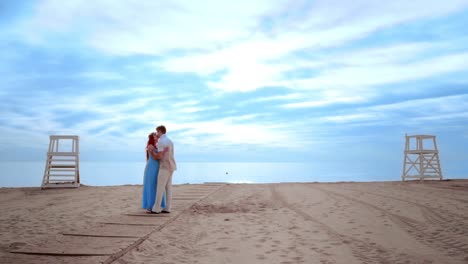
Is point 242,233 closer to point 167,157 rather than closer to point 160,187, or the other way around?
point 160,187

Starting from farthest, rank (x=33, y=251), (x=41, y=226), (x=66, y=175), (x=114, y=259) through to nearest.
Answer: (x=66, y=175)
(x=41, y=226)
(x=33, y=251)
(x=114, y=259)

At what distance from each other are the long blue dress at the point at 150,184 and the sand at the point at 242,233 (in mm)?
376

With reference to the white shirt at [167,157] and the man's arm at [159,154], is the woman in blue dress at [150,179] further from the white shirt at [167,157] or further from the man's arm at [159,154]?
the white shirt at [167,157]

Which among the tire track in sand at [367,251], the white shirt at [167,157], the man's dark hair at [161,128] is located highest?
the man's dark hair at [161,128]

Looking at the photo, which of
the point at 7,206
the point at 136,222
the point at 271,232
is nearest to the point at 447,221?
the point at 271,232

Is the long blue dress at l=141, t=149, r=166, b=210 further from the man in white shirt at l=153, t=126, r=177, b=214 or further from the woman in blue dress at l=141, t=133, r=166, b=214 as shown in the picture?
the man in white shirt at l=153, t=126, r=177, b=214

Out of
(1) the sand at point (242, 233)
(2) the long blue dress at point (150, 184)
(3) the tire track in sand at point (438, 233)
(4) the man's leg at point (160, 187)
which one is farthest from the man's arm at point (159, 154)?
(3) the tire track in sand at point (438, 233)

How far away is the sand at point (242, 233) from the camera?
15.0 ft

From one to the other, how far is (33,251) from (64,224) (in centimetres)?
218

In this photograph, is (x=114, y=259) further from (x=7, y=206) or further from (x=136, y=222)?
(x=7, y=206)

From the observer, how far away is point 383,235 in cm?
575

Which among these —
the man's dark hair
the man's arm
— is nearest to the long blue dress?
the man's arm

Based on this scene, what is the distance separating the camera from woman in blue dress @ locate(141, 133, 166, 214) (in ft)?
26.8

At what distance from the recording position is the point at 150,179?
A: 8211 millimetres
